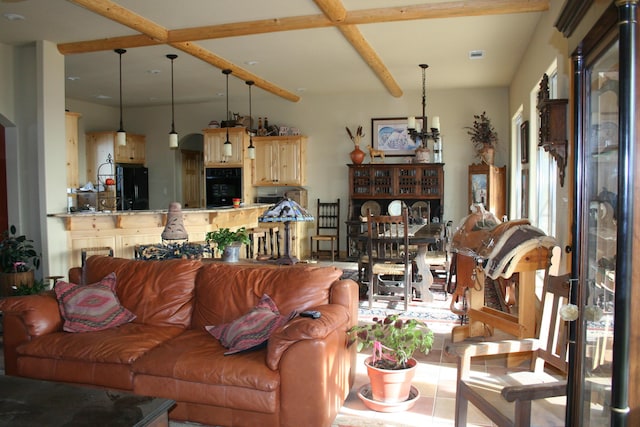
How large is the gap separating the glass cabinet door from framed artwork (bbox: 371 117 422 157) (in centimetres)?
731

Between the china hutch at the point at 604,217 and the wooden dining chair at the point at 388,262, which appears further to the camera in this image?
the wooden dining chair at the point at 388,262

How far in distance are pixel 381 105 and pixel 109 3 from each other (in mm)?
5365

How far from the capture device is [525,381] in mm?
2395

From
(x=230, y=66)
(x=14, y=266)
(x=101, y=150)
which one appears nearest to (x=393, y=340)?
(x=14, y=266)

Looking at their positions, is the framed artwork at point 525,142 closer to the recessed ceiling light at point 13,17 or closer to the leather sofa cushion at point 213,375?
the leather sofa cushion at point 213,375

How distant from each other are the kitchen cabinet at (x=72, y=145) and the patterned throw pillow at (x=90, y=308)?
16.5 feet

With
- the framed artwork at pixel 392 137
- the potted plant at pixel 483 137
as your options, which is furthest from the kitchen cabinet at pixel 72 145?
the potted plant at pixel 483 137

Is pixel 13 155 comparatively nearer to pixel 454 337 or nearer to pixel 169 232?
pixel 169 232

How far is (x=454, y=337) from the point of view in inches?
161

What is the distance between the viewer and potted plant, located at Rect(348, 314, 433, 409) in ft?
9.70

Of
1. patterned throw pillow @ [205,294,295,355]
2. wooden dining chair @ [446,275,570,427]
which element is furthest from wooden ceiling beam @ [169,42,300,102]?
wooden dining chair @ [446,275,570,427]

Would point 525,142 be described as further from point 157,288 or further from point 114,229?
point 114,229

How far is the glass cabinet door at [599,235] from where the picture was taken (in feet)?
4.78

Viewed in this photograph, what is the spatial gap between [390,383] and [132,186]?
797 centimetres
